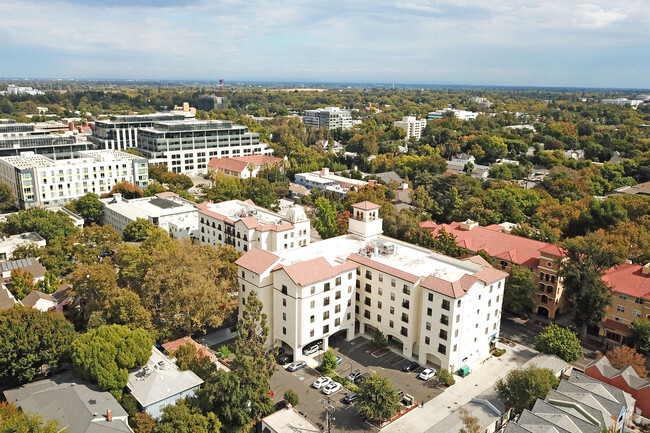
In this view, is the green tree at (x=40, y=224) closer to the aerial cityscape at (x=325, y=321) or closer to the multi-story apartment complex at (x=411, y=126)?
the aerial cityscape at (x=325, y=321)

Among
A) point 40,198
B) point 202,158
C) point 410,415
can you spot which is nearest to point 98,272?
point 410,415

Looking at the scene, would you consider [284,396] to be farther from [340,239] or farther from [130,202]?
[130,202]

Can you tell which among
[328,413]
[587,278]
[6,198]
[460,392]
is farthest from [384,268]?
[6,198]

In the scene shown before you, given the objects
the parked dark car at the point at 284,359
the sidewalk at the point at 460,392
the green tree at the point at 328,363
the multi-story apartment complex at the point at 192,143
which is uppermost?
the multi-story apartment complex at the point at 192,143

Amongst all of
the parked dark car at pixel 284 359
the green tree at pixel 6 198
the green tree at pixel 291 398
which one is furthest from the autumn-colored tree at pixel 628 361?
the green tree at pixel 6 198

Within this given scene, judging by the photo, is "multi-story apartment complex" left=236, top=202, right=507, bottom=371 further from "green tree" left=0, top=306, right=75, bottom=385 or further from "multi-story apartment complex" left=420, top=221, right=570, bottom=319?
"green tree" left=0, top=306, right=75, bottom=385

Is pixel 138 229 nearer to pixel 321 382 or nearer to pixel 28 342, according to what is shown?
pixel 28 342

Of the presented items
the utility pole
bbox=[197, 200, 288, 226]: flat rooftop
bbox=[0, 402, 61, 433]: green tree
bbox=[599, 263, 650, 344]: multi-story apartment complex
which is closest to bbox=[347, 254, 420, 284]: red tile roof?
the utility pole
